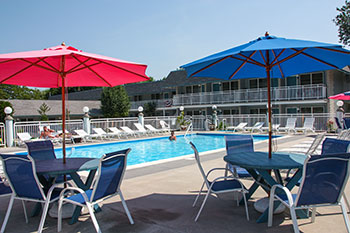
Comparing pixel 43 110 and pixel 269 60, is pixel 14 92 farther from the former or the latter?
pixel 269 60

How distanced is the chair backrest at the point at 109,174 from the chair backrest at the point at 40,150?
2.38m

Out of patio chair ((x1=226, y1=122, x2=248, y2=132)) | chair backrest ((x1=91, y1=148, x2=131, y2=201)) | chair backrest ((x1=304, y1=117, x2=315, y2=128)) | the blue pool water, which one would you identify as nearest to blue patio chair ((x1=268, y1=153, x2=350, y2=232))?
chair backrest ((x1=91, y1=148, x2=131, y2=201))

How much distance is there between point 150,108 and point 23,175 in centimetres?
3135

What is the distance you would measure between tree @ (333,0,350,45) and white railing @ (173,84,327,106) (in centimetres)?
481

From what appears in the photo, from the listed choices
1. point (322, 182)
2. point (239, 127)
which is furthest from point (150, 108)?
point (322, 182)

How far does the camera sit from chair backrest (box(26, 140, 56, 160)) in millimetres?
5430

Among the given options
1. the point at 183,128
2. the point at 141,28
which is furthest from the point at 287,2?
the point at 183,128

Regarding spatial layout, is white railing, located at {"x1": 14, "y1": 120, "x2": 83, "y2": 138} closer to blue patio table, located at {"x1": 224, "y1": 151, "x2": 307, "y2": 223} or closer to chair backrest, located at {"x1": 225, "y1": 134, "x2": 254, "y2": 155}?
chair backrest, located at {"x1": 225, "y1": 134, "x2": 254, "y2": 155}

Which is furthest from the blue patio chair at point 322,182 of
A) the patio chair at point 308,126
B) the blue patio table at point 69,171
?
the patio chair at point 308,126

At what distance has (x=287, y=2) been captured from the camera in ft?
34.6

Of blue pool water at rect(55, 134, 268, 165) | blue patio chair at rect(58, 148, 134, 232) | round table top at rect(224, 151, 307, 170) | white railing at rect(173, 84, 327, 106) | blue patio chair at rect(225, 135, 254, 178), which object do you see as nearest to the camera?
blue patio chair at rect(58, 148, 134, 232)

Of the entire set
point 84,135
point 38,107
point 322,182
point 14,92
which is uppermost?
point 14,92

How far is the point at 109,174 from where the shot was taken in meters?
3.66

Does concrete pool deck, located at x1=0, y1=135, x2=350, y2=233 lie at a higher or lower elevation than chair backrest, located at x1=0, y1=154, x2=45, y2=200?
lower
